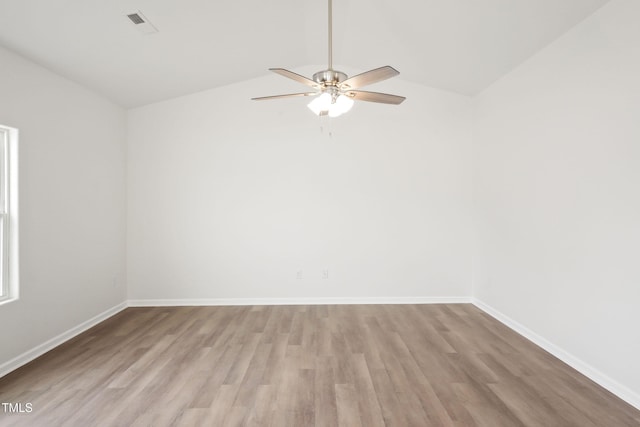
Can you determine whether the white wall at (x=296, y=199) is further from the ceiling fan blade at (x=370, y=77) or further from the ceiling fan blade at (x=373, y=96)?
the ceiling fan blade at (x=370, y=77)

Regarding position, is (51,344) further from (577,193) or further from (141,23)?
(577,193)

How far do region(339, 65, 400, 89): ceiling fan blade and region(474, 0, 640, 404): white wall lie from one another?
68.7 inches

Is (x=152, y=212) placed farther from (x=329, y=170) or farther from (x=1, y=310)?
(x=329, y=170)

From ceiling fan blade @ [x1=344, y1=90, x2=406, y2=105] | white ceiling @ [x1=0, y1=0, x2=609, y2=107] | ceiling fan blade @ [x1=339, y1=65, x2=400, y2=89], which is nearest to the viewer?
ceiling fan blade @ [x1=339, y1=65, x2=400, y2=89]

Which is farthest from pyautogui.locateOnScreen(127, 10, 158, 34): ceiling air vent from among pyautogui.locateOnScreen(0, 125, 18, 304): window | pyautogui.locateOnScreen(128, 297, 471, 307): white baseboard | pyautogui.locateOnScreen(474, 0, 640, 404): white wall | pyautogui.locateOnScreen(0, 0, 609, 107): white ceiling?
pyautogui.locateOnScreen(474, 0, 640, 404): white wall

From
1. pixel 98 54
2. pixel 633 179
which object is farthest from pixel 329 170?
pixel 633 179

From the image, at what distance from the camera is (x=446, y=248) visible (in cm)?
454

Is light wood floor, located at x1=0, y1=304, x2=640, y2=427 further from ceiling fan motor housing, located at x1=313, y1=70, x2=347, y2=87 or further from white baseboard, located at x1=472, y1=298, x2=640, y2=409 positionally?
ceiling fan motor housing, located at x1=313, y1=70, x2=347, y2=87

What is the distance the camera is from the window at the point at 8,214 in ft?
8.98

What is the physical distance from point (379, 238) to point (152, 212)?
121 inches

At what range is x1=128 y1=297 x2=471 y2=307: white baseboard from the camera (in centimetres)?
445

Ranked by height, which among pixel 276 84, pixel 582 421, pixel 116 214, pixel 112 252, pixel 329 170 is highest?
pixel 276 84

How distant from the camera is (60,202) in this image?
3225 millimetres

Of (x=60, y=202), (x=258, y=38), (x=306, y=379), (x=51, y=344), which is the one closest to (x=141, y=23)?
(x=258, y=38)
